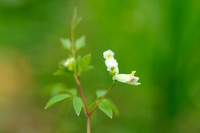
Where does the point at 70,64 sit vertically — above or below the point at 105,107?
above

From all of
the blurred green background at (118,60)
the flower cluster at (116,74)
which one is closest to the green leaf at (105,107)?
the flower cluster at (116,74)

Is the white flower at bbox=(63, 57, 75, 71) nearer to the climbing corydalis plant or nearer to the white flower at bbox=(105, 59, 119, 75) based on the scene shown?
the climbing corydalis plant

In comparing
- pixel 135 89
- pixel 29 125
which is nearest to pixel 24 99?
pixel 29 125

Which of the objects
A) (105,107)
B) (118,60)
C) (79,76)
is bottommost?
(105,107)

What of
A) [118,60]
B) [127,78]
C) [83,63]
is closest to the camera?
[127,78]

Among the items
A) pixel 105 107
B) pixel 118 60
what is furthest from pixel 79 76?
pixel 118 60

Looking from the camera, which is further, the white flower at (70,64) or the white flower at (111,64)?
the white flower at (70,64)

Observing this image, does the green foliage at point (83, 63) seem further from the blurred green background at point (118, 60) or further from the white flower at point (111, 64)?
the blurred green background at point (118, 60)

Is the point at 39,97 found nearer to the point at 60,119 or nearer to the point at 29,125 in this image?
the point at 29,125

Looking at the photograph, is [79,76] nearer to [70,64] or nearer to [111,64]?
[70,64]
